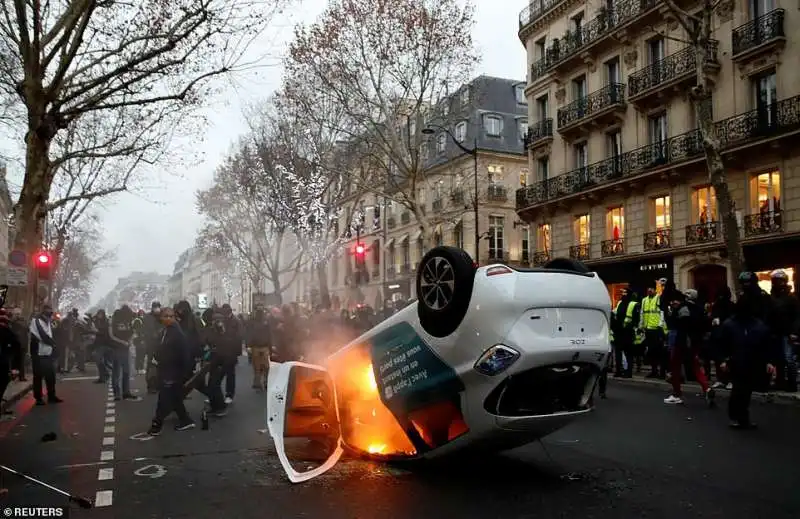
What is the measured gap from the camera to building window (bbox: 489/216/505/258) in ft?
142

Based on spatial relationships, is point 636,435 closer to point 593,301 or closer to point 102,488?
point 593,301

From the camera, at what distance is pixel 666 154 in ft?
85.0

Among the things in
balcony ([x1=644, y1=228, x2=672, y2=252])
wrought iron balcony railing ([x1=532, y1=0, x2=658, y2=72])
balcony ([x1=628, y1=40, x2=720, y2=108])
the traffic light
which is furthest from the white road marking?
wrought iron balcony railing ([x1=532, y1=0, x2=658, y2=72])

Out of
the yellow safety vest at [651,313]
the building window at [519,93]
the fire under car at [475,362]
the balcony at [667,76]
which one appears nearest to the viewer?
the fire under car at [475,362]

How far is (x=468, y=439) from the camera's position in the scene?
5648mm

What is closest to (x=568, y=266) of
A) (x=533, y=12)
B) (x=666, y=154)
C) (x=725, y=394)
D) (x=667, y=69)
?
(x=725, y=394)

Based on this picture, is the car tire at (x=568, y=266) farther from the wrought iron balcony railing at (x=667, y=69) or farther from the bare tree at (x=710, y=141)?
the wrought iron balcony railing at (x=667, y=69)

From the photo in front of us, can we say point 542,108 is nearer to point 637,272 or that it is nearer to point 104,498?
point 637,272

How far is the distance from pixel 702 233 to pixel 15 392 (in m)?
21.1

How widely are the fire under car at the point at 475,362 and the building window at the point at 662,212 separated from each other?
22053 mm

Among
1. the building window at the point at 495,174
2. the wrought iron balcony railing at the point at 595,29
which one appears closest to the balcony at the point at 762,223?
the wrought iron balcony railing at the point at 595,29

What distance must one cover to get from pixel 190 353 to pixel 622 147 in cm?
2281

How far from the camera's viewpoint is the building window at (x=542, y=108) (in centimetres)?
3406

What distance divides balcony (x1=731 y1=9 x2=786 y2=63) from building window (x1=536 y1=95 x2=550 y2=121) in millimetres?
11379
